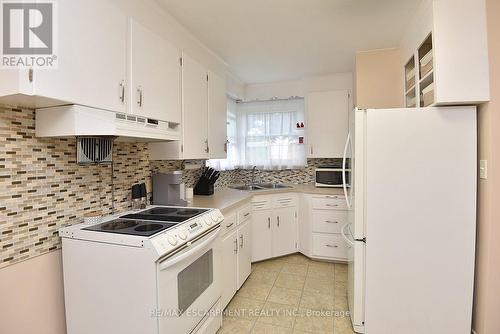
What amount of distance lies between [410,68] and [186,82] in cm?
207

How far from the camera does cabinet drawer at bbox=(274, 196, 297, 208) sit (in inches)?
127

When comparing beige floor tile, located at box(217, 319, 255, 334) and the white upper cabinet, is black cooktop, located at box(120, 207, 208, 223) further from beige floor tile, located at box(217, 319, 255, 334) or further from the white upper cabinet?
the white upper cabinet

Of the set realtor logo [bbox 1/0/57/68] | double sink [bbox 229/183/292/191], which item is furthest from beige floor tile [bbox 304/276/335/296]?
realtor logo [bbox 1/0/57/68]

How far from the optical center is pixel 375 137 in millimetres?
1756

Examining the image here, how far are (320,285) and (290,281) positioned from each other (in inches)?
12.3

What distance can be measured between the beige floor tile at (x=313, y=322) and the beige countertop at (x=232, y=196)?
109 cm

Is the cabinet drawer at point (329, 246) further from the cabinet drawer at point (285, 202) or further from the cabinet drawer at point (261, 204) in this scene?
the cabinet drawer at point (261, 204)

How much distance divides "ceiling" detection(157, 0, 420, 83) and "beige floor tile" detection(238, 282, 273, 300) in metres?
2.47

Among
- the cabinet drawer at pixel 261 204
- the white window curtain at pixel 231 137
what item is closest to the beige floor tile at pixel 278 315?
the cabinet drawer at pixel 261 204

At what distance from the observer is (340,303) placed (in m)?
2.33

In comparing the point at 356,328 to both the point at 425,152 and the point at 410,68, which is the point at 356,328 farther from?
the point at 410,68

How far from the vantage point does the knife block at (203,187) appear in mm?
2758

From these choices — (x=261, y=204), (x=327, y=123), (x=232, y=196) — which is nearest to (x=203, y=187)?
(x=232, y=196)

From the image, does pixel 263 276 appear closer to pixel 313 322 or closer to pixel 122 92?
pixel 313 322
